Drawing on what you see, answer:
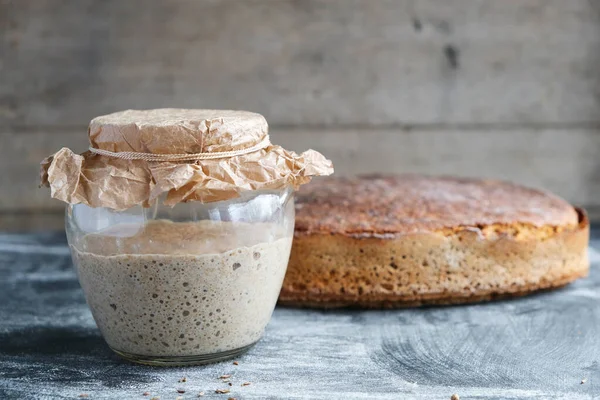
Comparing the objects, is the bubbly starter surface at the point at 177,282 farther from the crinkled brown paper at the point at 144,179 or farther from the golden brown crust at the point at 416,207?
the golden brown crust at the point at 416,207

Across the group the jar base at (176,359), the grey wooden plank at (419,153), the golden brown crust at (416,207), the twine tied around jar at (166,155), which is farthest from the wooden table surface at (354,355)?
the grey wooden plank at (419,153)

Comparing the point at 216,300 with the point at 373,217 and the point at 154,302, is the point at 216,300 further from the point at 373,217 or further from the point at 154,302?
the point at 373,217

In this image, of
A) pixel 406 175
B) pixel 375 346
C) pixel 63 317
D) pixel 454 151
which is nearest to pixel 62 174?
pixel 63 317

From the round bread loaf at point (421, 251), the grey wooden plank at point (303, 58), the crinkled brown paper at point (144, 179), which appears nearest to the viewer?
the crinkled brown paper at point (144, 179)

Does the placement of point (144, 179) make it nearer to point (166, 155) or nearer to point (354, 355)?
point (166, 155)

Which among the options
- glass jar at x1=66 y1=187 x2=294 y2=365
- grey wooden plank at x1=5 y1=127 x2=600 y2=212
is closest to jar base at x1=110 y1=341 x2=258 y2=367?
glass jar at x1=66 y1=187 x2=294 y2=365

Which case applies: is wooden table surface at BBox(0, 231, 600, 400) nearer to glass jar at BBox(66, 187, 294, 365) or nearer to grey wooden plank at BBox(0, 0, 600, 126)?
glass jar at BBox(66, 187, 294, 365)
